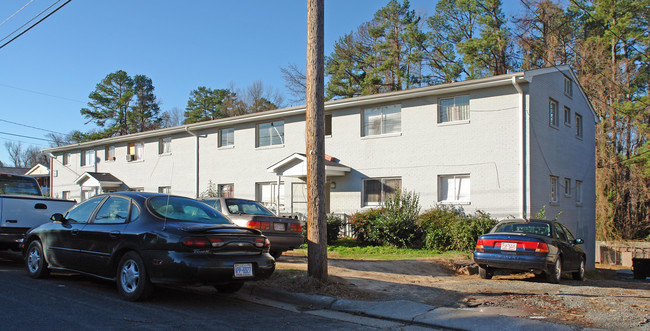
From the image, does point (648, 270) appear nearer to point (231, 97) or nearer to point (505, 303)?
point (505, 303)

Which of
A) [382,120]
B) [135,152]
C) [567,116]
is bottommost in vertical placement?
[135,152]

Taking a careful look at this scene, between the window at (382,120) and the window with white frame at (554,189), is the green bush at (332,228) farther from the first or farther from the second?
the window with white frame at (554,189)

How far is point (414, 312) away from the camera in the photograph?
6.55 metres

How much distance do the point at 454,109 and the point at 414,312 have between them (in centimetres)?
1248

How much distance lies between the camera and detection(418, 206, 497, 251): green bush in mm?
15359

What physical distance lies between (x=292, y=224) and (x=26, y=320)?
274 inches

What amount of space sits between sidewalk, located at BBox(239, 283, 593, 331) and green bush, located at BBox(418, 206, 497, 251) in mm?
8858

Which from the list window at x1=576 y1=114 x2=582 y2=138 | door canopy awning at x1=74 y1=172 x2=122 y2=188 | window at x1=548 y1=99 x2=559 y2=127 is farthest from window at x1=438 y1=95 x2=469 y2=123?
door canopy awning at x1=74 y1=172 x2=122 y2=188

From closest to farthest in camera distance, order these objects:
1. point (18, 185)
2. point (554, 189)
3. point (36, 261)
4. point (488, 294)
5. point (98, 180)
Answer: point (488, 294), point (36, 261), point (18, 185), point (554, 189), point (98, 180)

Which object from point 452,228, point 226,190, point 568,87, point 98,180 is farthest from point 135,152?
point 568,87

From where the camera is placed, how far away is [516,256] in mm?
10453

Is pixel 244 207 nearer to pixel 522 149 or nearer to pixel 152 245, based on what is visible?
pixel 152 245

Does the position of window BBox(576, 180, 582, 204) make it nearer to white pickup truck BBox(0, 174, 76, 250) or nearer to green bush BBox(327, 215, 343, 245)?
green bush BBox(327, 215, 343, 245)

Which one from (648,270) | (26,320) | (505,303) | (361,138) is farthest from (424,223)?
(26,320)
